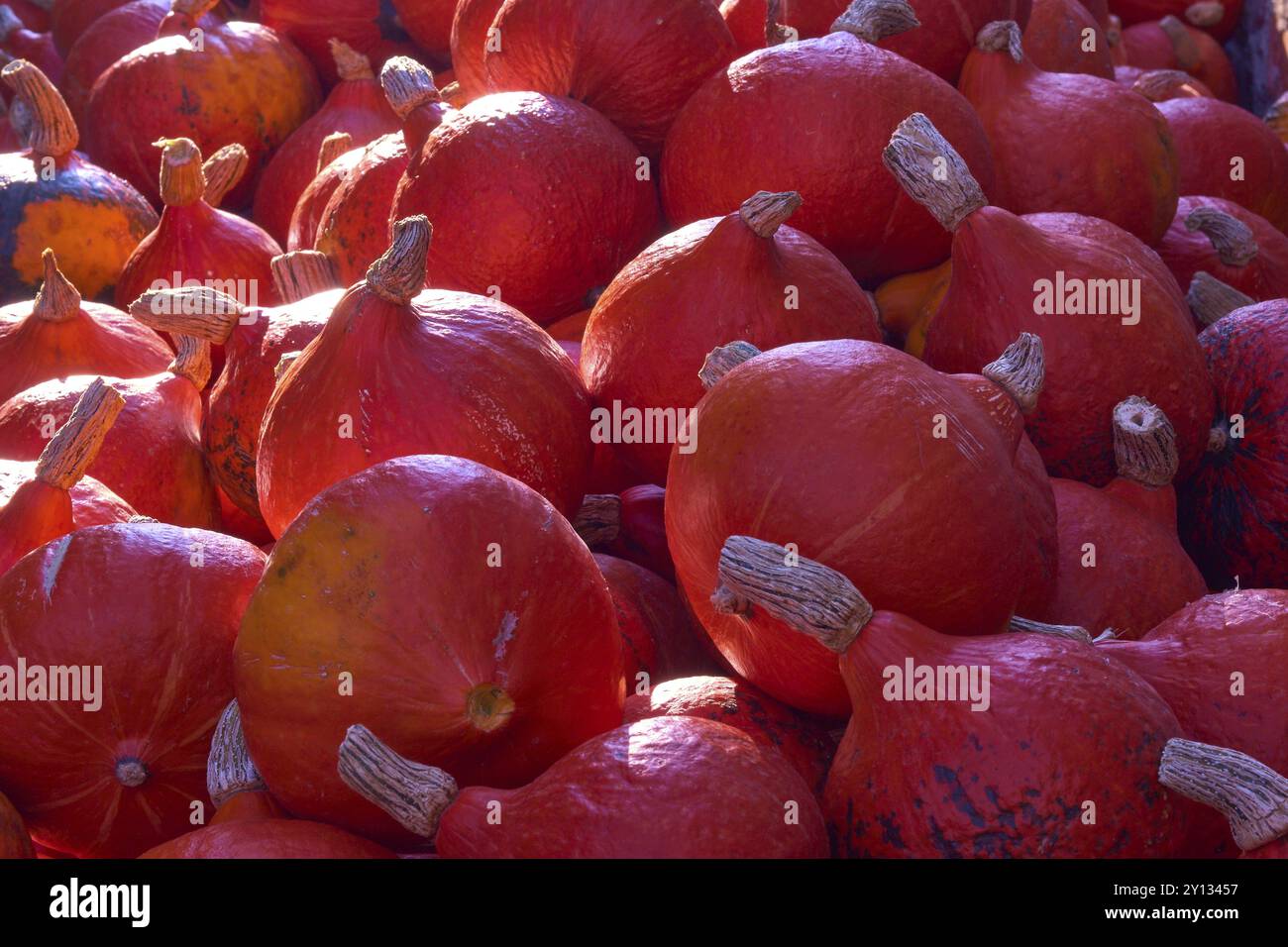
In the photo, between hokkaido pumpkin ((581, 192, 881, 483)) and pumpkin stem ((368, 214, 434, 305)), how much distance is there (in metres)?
0.36

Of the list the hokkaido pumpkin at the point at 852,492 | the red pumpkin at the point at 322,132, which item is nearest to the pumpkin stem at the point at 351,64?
the red pumpkin at the point at 322,132

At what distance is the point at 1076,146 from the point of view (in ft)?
8.45

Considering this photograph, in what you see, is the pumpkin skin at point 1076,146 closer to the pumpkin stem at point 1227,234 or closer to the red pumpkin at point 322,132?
the pumpkin stem at point 1227,234

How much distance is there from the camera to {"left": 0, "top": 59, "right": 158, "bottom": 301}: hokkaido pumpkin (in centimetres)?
316

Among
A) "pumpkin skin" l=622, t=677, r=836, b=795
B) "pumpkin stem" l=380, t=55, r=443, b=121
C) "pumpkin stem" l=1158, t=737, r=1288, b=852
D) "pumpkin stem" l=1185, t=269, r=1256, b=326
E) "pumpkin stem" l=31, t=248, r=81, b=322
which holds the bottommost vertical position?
"pumpkin skin" l=622, t=677, r=836, b=795

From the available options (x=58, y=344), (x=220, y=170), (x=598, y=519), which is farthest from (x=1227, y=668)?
(x=220, y=170)

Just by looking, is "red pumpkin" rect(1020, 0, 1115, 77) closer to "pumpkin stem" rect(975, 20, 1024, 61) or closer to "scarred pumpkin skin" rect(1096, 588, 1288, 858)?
"pumpkin stem" rect(975, 20, 1024, 61)

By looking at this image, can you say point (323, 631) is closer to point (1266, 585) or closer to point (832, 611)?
point (832, 611)

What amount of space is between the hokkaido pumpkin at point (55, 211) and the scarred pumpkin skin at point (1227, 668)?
2.62 m

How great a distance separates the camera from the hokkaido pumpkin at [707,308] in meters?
2.02

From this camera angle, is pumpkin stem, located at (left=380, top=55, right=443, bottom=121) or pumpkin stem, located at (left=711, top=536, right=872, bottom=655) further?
pumpkin stem, located at (left=380, top=55, right=443, bottom=121)

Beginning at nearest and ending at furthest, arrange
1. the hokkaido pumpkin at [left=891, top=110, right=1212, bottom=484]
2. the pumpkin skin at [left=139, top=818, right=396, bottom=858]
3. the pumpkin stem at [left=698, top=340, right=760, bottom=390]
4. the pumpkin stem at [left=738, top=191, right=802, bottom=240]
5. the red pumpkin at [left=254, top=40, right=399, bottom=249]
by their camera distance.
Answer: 1. the pumpkin skin at [left=139, top=818, right=396, bottom=858]
2. the pumpkin stem at [left=698, top=340, right=760, bottom=390]
3. the pumpkin stem at [left=738, top=191, right=802, bottom=240]
4. the hokkaido pumpkin at [left=891, top=110, right=1212, bottom=484]
5. the red pumpkin at [left=254, top=40, right=399, bottom=249]

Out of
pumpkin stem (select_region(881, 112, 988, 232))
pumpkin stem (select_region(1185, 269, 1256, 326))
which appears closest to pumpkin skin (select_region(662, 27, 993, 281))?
pumpkin stem (select_region(881, 112, 988, 232))

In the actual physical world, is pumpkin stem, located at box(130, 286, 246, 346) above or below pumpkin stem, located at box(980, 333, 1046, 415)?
below
